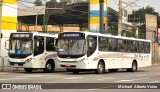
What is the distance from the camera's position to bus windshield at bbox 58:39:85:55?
28719mm

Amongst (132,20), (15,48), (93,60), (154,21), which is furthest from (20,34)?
(132,20)

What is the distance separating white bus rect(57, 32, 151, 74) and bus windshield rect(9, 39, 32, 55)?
2.29 metres

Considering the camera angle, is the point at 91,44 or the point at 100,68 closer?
the point at 91,44

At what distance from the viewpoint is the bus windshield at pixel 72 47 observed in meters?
28.7

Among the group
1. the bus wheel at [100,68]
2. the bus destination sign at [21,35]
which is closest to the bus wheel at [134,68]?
the bus wheel at [100,68]

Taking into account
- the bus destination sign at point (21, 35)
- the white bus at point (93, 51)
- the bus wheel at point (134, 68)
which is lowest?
the bus wheel at point (134, 68)

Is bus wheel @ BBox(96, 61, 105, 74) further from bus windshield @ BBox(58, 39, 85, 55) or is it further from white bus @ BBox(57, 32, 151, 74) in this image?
bus windshield @ BBox(58, 39, 85, 55)

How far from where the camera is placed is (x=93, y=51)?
97.3 feet

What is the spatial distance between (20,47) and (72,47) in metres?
3.97

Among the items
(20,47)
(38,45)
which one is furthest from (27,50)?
(38,45)

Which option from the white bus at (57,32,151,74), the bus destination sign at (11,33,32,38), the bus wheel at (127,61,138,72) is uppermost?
the bus destination sign at (11,33,32,38)

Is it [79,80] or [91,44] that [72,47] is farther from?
[79,80]

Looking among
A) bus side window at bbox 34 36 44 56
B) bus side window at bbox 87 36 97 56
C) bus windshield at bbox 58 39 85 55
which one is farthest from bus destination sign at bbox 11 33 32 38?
bus side window at bbox 87 36 97 56

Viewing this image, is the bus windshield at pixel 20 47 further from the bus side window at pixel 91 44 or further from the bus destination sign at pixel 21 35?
the bus side window at pixel 91 44
